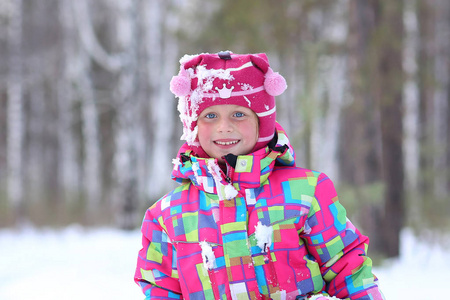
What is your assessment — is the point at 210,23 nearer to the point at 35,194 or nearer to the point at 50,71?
the point at 35,194

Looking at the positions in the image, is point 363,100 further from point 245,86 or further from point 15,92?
point 15,92

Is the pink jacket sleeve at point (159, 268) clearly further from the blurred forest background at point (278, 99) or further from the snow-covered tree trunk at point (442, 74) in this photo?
the snow-covered tree trunk at point (442, 74)

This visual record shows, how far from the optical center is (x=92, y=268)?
20.8ft

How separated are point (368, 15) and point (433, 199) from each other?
10.8ft

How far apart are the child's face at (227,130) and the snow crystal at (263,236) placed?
34 centimetres

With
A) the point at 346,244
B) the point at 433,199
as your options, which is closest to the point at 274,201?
the point at 346,244

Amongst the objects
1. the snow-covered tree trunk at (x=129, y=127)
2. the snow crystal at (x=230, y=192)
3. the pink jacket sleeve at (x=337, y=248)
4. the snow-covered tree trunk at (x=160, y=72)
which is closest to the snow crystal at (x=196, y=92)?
the snow crystal at (x=230, y=192)

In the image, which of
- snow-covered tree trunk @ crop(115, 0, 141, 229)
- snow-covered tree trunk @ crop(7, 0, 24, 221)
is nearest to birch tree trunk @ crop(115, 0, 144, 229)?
snow-covered tree trunk @ crop(115, 0, 141, 229)

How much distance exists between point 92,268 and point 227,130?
4.95m

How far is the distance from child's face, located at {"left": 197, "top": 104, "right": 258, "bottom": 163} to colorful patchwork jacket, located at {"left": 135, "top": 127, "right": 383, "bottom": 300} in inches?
3.4

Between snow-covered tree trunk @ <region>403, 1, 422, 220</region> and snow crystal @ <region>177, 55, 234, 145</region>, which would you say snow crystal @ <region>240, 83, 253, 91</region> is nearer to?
snow crystal @ <region>177, 55, 234, 145</region>

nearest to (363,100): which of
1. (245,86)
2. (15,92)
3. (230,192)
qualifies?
(245,86)

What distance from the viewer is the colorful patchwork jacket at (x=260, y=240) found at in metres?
1.90

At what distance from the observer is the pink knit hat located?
6.82 feet
